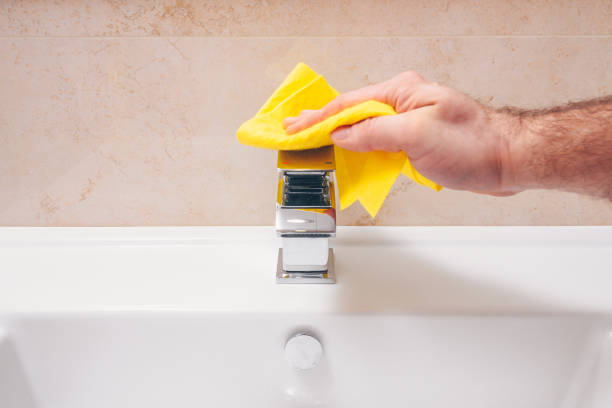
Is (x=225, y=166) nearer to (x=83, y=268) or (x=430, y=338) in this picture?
(x=83, y=268)

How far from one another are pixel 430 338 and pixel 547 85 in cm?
33

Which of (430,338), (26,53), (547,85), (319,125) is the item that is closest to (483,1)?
(547,85)

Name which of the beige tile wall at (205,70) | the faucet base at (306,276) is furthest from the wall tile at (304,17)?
the faucet base at (306,276)

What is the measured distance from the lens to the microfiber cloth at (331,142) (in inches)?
14.3

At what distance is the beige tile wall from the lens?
0.47 meters

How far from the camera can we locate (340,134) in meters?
0.36

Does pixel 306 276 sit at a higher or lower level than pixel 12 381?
higher

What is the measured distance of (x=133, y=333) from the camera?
44 cm

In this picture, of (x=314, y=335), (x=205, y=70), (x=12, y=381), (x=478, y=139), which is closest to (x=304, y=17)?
(x=205, y=70)

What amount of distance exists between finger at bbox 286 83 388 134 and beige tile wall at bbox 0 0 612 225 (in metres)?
0.11

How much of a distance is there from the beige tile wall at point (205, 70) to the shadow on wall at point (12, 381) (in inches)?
7.5

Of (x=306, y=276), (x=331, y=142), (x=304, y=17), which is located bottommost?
(x=306, y=276)

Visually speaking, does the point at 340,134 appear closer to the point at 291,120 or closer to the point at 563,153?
the point at 291,120

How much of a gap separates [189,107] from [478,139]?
0.33 meters
